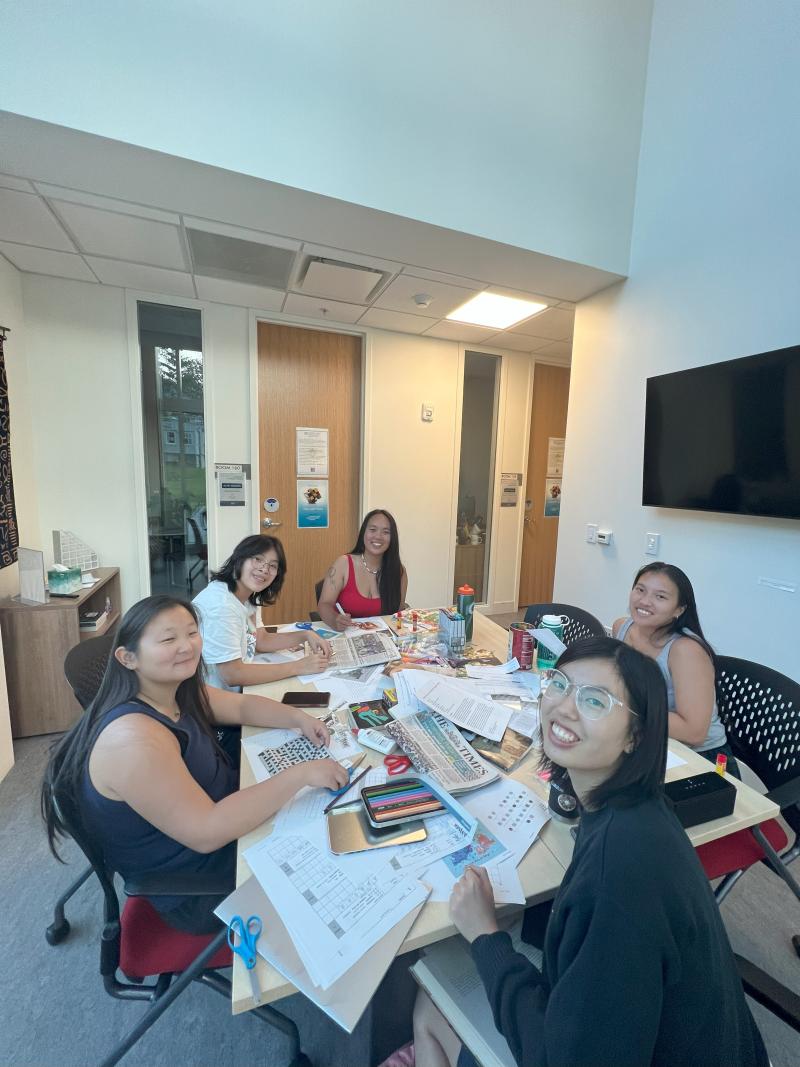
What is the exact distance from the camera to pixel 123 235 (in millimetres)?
2258

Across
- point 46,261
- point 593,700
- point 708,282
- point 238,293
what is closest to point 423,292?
point 238,293

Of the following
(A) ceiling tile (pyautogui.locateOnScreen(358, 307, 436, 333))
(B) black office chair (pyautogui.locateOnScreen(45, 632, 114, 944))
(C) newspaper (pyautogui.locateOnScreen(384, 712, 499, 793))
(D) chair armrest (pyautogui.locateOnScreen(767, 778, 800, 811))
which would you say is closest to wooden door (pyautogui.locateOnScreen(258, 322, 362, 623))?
(A) ceiling tile (pyautogui.locateOnScreen(358, 307, 436, 333))

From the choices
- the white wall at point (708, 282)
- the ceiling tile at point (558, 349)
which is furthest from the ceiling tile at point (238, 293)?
the ceiling tile at point (558, 349)

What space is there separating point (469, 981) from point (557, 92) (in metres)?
3.48

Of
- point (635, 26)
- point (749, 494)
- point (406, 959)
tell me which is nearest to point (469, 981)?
point (406, 959)

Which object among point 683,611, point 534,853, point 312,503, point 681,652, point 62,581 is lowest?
point 534,853

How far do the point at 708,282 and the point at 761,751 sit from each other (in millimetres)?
2116

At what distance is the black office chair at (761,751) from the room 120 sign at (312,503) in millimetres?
2862

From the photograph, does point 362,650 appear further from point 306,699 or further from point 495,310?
point 495,310

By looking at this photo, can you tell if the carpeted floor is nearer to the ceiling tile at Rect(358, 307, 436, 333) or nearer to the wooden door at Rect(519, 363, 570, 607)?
the wooden door at Rect(519, 363, 570, 607)

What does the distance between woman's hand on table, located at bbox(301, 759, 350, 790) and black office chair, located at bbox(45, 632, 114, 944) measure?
77 centimetres

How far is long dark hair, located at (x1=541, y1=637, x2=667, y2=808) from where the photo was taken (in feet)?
2.27

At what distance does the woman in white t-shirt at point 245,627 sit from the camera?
5.06 feet

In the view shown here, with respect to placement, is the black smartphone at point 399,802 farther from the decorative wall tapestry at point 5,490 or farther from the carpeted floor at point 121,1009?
the decorative wall tapestry at point 5,490
